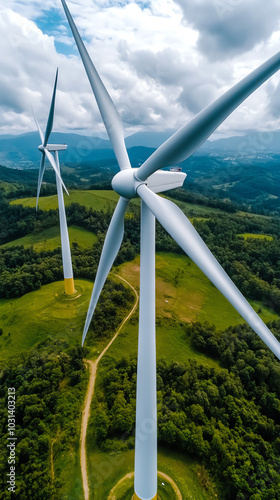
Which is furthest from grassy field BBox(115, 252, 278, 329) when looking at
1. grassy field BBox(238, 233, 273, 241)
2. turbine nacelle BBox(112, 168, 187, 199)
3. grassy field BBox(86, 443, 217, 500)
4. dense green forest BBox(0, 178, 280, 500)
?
turbine nacelle BBox(112, 168, 187, 199)

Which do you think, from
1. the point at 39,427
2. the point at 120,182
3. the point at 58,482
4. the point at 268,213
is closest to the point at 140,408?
the point at 120,182

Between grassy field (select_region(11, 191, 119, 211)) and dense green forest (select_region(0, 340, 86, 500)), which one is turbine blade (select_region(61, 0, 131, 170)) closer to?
dense green forest (select_region(0, 340, 86, 500))

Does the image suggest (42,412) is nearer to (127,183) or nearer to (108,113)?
(127,183)

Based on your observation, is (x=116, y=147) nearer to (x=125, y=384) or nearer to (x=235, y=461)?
(x=125, y=384)

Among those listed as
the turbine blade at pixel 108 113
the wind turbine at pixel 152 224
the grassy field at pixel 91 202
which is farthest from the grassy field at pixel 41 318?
the grassy field at pixel 91 202

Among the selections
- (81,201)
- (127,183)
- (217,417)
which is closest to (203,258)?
(127,183)

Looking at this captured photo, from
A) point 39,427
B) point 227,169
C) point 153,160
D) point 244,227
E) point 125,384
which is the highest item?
point 227,169

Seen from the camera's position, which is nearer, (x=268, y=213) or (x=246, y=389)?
(x=246, y=389)
